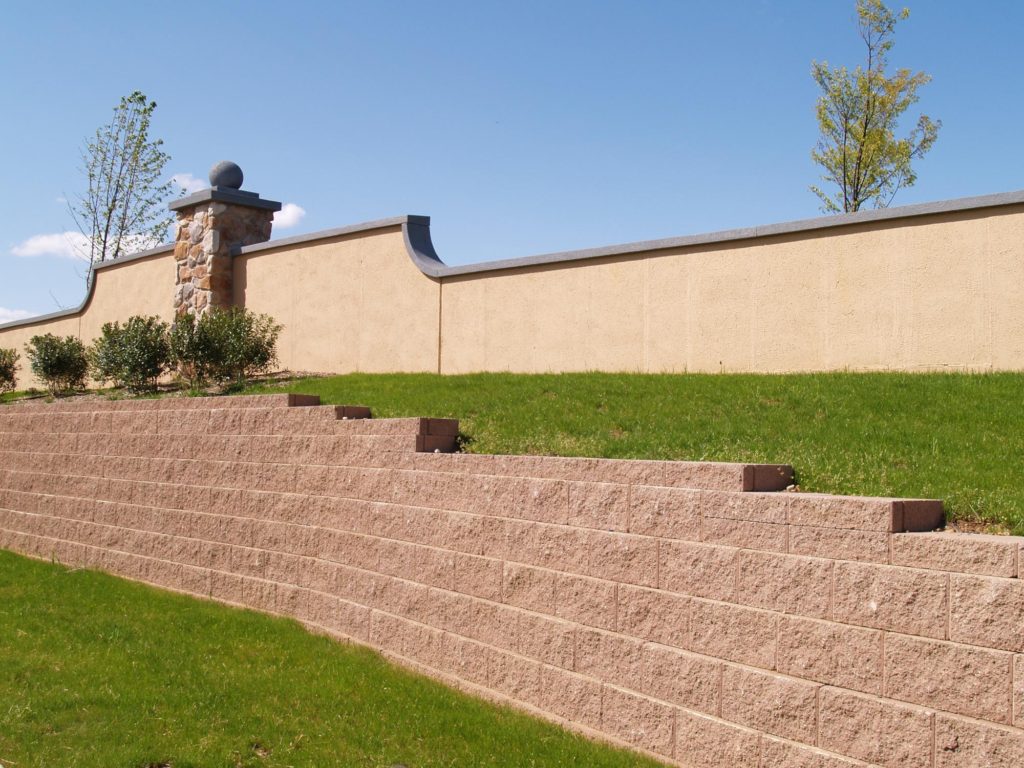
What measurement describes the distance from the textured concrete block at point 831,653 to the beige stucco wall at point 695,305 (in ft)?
17.7

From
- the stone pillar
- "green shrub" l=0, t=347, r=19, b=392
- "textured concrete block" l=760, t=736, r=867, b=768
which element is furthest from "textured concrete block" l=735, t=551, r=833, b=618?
"green shrub" l=0, t=347, r=19, b=392

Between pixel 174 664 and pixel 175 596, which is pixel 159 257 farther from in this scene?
pixel 174 664

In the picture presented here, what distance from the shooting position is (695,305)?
11.0 m

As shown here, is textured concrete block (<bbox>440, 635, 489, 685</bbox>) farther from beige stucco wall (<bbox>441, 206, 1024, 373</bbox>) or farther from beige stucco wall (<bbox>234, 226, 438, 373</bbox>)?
beige stucco wall (<bbox>234, 226, 438, 373</bbox>)

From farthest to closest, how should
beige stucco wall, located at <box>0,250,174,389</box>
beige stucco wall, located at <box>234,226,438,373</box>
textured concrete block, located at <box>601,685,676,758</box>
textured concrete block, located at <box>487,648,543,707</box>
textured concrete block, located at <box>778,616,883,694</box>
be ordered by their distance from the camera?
beige stucco wall, located at <box>0,250,174,389</box> → beige stucco wall, located at <box>234,226,438,373</box> → textured concrete block, located at <box>487,648,543,707</box> → textured concrete block, located at <box>601,685,676,758</box> → textured concrete block, located at <box>778,616,883,694</box>

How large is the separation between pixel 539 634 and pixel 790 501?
2.04 m

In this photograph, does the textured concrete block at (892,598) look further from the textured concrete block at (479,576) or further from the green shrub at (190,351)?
the green shrub at (190,351)

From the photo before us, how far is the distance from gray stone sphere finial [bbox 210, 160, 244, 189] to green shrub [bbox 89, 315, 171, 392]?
113 inches

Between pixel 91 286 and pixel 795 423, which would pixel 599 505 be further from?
pixel 91 286

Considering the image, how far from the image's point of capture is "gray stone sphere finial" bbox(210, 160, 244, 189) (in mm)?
17141

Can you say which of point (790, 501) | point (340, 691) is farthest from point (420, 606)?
point (790, 501)

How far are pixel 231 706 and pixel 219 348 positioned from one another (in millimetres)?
8556

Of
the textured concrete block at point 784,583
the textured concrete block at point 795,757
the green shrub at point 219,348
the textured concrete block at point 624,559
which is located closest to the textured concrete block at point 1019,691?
the textured concrete block at point 795,757

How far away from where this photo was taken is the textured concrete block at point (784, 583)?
4875 millimetres
